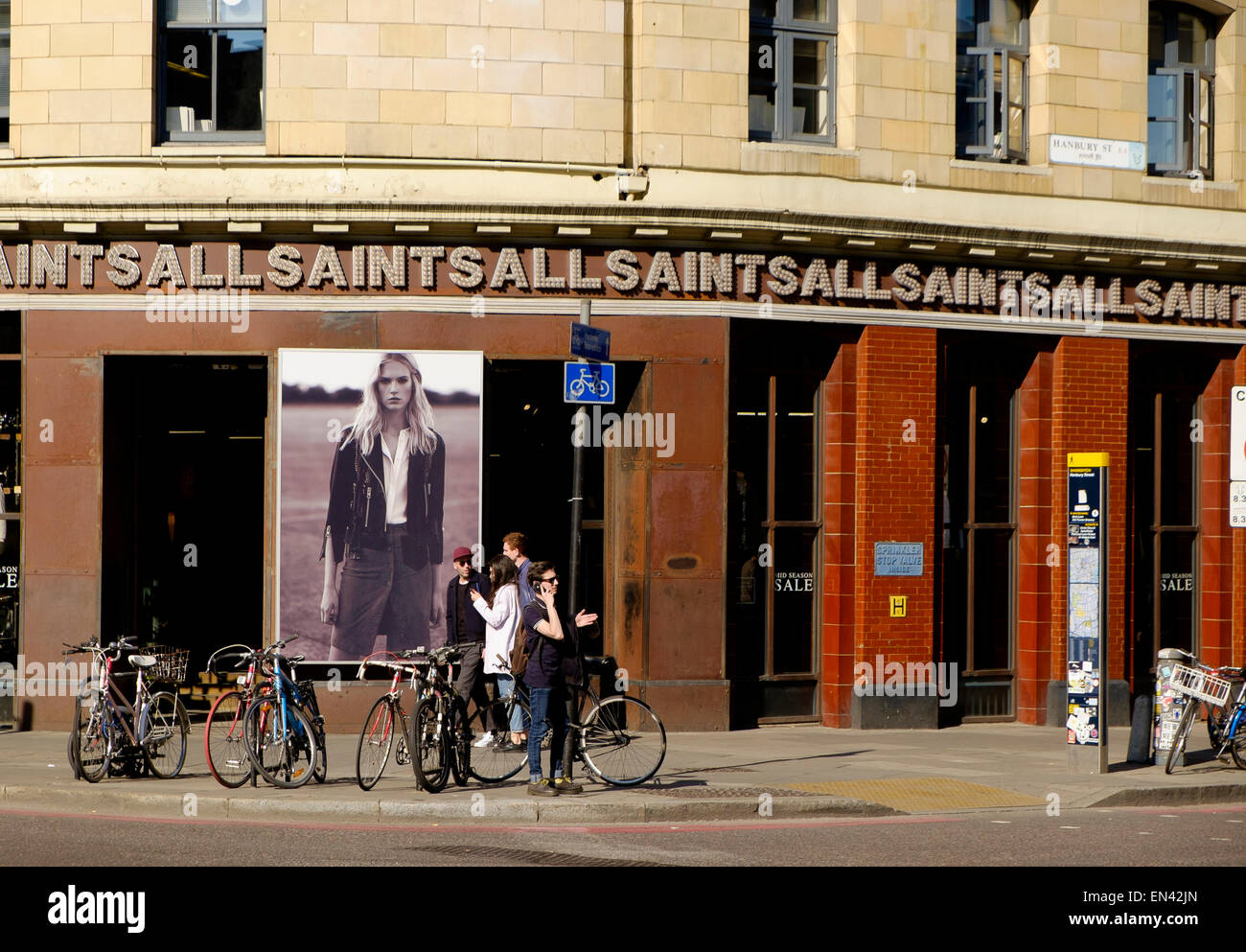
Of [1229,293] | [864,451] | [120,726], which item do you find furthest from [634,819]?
[1229,293]

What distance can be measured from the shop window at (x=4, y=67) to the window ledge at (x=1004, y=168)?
33.2ft

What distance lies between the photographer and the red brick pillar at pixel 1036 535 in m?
18.9

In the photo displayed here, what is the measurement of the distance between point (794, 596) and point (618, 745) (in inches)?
212

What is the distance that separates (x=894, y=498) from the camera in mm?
17828

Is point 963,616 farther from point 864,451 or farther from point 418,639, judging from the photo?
point 418,639

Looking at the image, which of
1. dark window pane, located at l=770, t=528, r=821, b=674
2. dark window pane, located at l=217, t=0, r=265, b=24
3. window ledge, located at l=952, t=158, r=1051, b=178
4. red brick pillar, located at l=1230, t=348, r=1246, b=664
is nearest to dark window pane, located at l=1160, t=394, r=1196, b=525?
red brick pillar, located at l=1230, t=348, r=1246, b=664

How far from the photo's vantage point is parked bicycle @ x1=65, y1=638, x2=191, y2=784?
42.1ft

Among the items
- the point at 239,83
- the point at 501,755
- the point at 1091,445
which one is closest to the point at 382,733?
the point at 501,755

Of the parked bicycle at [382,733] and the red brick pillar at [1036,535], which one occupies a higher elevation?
the red brick pillar at [1036,535]

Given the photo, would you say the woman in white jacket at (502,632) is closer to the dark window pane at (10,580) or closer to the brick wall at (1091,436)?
the dark window pane at (10,580)

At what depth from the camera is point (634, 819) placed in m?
11.9

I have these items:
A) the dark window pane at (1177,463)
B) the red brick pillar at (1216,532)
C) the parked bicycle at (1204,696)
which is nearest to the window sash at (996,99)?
the dark window pane at (1177,463)

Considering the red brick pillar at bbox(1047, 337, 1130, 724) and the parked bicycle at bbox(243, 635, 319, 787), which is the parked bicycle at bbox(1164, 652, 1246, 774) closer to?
the red brick pillar at bbox(1047, 337, 1130, 724)

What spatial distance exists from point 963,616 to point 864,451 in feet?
8.19
